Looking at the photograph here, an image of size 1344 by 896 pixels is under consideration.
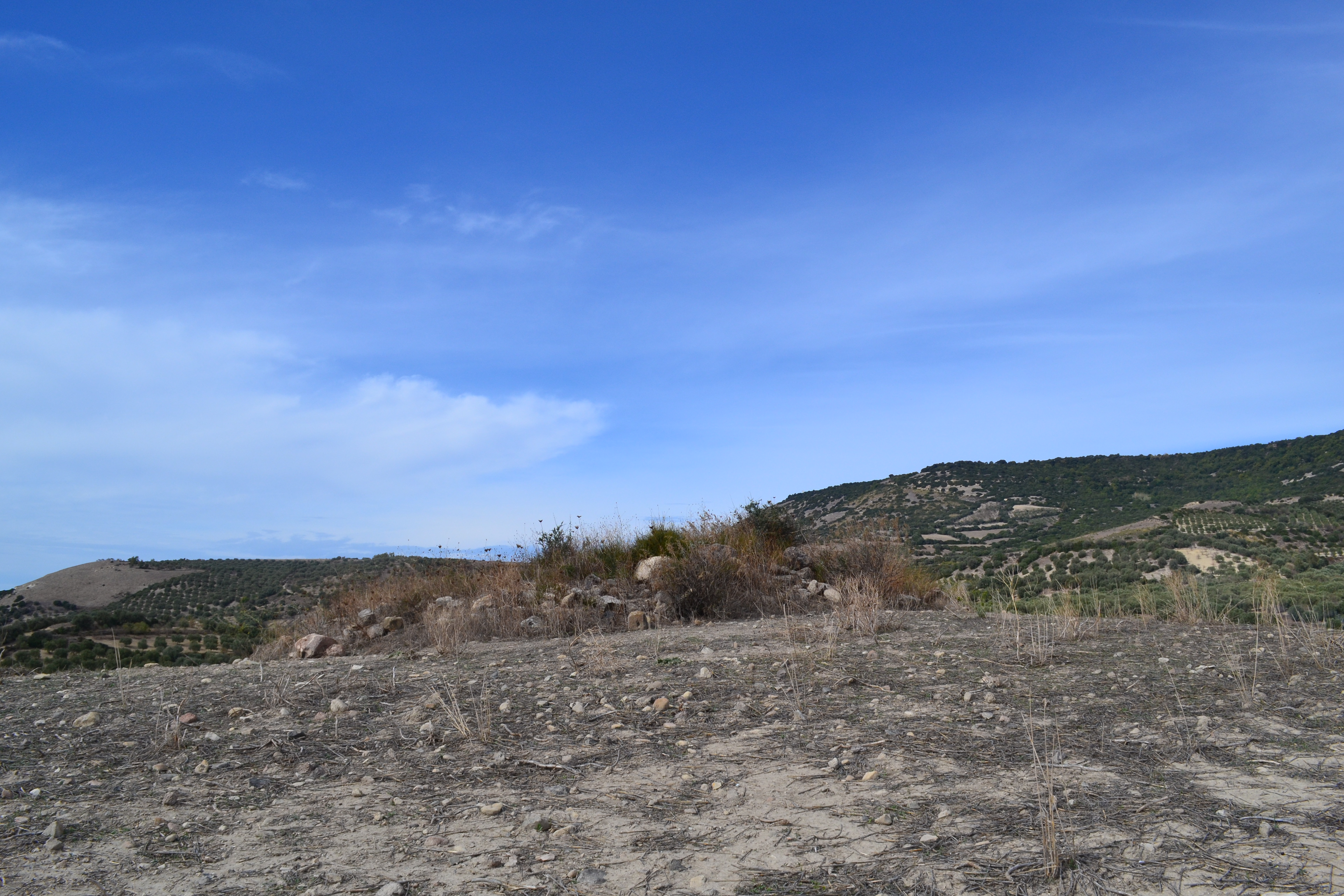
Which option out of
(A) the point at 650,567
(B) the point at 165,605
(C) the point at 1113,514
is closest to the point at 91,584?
(B) the point at 165,605

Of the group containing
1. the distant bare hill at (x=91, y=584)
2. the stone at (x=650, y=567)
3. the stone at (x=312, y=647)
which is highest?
the distant bare hill at (x=91, y=584)

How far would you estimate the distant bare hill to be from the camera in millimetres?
32812

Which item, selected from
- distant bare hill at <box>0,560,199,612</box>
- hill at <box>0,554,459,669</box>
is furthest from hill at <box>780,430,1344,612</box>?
distant bare hill at <box>0,560,199,612</box>

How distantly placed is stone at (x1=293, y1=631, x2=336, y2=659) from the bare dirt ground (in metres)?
2.60

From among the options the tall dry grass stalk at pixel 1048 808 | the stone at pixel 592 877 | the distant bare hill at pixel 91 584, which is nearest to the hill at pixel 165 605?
the distant bare hill at pixel 91 584

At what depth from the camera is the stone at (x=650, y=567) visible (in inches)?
399

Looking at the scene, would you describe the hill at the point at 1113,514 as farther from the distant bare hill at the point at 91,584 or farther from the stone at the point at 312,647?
the distant bare hill at the point at 91,584

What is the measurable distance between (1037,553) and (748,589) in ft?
74.1

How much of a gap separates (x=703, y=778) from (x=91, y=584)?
41.3m

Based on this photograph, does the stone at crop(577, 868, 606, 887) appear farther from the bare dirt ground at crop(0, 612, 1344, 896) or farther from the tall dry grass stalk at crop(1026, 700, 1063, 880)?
the tall dry grass stalk at crop(1026, 700, 1063, 880)

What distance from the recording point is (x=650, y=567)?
1028 cm

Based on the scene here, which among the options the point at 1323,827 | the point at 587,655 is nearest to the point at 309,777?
the point at 587,655

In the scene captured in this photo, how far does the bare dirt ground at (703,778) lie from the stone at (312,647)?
260cm

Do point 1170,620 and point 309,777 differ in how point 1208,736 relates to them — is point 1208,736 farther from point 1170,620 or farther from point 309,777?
point 1170,620
